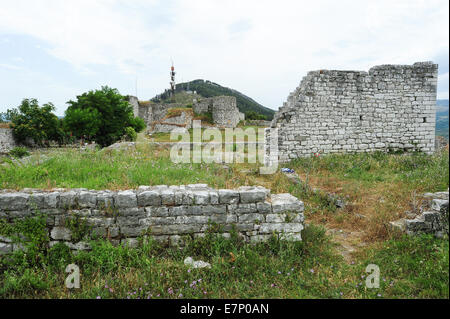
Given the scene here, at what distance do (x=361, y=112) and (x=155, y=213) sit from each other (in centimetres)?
983

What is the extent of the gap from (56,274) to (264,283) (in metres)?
2.81

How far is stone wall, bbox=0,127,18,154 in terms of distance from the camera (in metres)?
20.9

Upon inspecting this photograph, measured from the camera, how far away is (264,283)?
3387 mm

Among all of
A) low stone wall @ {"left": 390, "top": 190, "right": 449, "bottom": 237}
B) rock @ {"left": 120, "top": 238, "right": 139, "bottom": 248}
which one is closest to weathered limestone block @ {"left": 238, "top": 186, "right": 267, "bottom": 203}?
rock @ {"left": 120, "top": 238, "right": 139, "bottom": 248}

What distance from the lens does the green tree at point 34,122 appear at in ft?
68.9

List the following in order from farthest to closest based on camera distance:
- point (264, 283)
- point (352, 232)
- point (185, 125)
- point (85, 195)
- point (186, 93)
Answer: point (186, 93)
point (185, 125)
point (352, 232)
point (85, 195)
point (264, 283)

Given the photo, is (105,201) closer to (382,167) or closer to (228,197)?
(228,197)

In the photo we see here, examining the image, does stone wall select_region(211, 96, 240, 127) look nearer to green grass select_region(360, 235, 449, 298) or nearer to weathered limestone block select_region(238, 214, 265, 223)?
weathered limestone block select_region(238, 214, 265, 223)

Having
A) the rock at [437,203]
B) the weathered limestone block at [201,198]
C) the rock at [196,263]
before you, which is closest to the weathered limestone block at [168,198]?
the weathered limestone block at [201,198]

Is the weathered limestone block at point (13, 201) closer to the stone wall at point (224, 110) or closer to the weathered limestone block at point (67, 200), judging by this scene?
the weathered limestone block at point (67, 200)

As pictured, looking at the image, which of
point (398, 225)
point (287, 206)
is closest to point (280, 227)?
point (287, 206)
